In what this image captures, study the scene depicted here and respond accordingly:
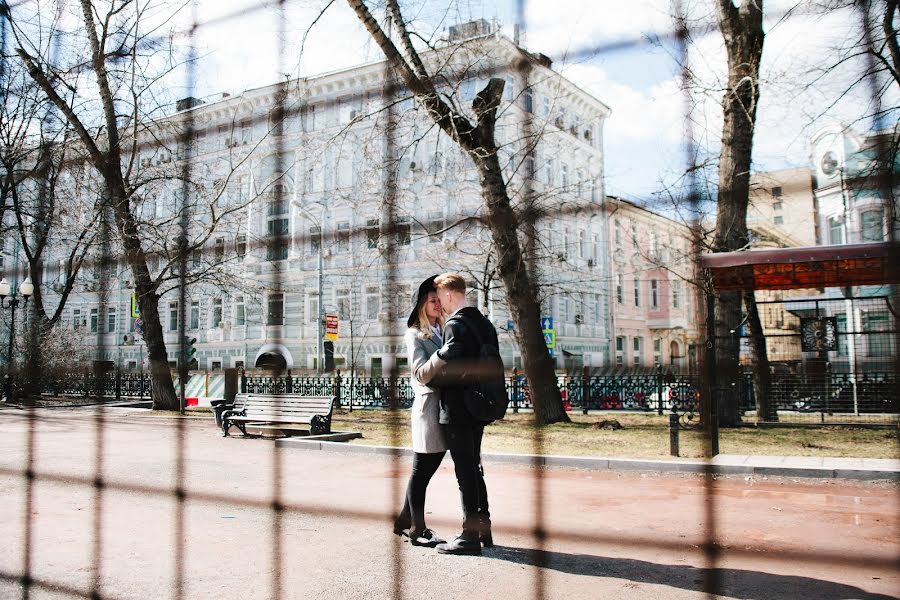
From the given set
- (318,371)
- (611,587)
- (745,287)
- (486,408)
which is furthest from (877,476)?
(318,371)

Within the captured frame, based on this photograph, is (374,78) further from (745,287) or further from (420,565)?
(745,287)

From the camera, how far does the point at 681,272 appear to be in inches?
126

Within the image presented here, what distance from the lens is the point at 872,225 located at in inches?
45.1

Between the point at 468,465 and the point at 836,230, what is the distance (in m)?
1.56

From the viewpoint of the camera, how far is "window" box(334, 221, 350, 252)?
1453 millimetres

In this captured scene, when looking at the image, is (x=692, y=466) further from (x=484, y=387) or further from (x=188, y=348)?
(x=188, y=348)

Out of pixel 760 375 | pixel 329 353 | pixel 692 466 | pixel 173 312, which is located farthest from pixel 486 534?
pixel 760 375

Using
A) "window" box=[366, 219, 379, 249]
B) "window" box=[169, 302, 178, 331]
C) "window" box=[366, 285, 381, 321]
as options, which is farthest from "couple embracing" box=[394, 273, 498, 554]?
"window" box=[169, 302, 178, 331]

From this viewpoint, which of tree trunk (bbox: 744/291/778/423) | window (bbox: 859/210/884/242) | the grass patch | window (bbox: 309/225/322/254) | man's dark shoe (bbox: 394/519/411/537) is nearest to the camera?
window (bbox: 859/210/884/242)

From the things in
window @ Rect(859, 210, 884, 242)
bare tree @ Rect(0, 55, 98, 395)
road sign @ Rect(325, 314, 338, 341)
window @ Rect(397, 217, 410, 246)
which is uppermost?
bare tree @ Rect(0, 55, 98, 395)

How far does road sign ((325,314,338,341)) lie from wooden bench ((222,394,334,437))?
4886 mm

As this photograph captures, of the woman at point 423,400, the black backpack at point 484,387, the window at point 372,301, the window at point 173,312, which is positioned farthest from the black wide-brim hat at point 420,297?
the window at point 173,312

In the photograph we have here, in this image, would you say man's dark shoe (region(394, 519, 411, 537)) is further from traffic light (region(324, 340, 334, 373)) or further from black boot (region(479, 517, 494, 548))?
traffic light (region(324, 340, 334, 373))

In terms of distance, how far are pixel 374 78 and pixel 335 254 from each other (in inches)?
18.2
